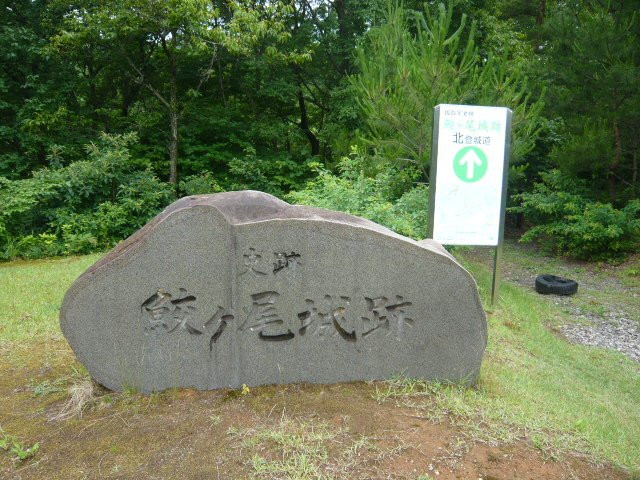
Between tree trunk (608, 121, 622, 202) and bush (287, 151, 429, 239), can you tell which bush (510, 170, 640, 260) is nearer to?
tree trunk (608, 121, 622, 202)

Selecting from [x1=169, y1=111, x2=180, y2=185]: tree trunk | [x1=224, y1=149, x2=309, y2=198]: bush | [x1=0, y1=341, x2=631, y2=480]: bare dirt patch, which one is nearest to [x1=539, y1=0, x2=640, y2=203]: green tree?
[x1=224, y1=149, x2=309, y2=198]: bush

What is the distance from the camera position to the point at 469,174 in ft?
18.4

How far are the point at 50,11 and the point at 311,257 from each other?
11034 millimetres

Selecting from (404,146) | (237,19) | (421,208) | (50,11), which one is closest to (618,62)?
(404,146)

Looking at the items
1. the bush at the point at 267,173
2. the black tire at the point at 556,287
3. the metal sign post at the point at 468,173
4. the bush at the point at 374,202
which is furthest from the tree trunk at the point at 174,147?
the black tire at the point at 556,287

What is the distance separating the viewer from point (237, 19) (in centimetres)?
1042

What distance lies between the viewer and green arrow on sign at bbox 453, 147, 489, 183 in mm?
5559

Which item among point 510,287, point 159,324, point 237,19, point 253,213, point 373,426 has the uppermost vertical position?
point 237,19

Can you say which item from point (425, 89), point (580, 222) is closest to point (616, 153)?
point (580, 222)

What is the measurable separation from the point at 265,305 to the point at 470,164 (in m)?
3.43

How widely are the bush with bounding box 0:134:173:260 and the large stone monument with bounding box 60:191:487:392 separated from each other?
254 inches

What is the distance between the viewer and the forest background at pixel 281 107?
26.6 ft

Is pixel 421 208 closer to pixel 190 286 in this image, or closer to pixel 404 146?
pixel 404 146

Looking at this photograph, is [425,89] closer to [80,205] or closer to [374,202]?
[374,202]
